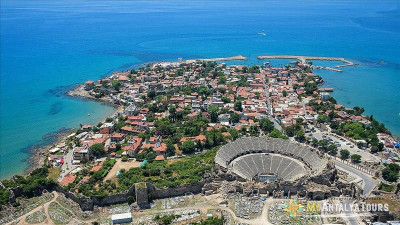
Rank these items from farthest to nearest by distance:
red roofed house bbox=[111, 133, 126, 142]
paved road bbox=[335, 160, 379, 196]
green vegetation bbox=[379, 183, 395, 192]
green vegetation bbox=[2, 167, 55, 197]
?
red roofed house bbox=[111, 133, 126, 142], paved road bbox=[335, 160, 379, 196], green vegetation bbox=[2, 167, 55, 197], green vegetation bbox=[379, 183, 395, 192]

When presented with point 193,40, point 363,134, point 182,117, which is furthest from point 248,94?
point 193,40

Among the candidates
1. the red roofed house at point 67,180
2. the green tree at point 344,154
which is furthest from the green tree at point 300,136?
the red roofed house at point 67,180

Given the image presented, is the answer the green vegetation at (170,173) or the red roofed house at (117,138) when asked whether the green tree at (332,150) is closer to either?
the green vegetation at (170,173)

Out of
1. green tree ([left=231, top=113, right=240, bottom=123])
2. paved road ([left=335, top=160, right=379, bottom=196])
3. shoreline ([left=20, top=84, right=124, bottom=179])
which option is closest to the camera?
paved road ([left=335, top=160, right=379, bottom=196])

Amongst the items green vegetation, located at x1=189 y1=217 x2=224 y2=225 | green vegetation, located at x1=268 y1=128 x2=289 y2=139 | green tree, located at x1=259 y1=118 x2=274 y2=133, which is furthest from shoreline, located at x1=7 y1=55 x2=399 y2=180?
green vegetation, located at x1=189 y1=217 x2=224 y2=225

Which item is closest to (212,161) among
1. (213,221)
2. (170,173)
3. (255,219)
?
(170,173)

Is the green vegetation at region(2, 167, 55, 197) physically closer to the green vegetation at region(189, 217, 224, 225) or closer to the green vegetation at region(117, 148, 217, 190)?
the green vegetation at region(117, 148, 217, 190)
